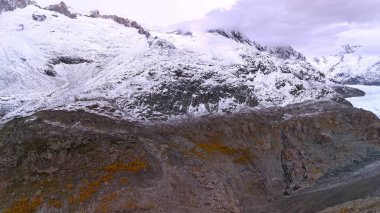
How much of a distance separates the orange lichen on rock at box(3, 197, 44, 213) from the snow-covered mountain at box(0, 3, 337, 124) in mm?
28473

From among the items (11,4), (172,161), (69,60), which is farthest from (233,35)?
(172,161)

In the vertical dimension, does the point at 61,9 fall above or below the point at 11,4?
below

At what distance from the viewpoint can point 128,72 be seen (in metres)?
123

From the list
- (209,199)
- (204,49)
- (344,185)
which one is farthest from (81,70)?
(344,185)

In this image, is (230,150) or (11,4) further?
(11,4)

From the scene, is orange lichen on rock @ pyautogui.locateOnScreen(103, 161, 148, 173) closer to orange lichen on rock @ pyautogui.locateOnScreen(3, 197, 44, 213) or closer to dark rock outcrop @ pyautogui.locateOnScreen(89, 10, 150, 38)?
orange lichen on rock @ pyautogui.locateOnScreen(3, 197, 44, 213)

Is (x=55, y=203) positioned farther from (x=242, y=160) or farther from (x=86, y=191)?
(x=242, y=160)

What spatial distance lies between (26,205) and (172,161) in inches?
986

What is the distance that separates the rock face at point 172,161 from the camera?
80.8m

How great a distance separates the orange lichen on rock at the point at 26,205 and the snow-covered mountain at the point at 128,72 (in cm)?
2847

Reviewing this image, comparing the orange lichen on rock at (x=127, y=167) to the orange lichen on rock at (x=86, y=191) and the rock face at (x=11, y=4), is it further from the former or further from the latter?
the rock face at (x=11, y=4)

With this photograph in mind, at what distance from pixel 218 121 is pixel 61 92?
3390cm

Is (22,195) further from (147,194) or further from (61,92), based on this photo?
(61,92)

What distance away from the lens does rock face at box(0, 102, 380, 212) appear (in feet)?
265
